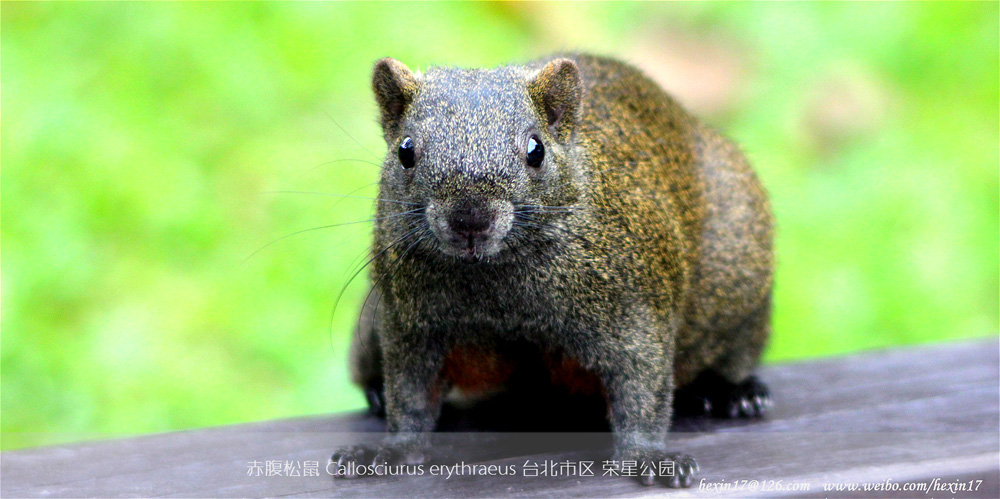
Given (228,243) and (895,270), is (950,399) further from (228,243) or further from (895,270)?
(228,243)

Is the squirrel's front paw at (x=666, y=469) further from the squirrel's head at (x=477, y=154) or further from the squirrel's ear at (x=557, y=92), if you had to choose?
the squirrel's ear at (x=557, y=92)

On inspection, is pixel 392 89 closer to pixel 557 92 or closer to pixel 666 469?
pixel 557 92

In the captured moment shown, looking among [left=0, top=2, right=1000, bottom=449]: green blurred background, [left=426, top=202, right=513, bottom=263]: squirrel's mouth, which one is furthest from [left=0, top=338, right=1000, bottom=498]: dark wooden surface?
[left=0, top=2, right=1000, bottom=449]: green blurred background

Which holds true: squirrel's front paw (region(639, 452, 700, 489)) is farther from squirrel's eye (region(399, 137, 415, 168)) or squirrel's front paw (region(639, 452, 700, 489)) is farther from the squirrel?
squirrel's eye (region(399, 137, 415, 168))

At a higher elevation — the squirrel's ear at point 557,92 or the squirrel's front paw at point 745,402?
the squirrel's ear at point 557,92

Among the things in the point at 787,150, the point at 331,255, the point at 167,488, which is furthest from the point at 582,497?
the point at 787,150

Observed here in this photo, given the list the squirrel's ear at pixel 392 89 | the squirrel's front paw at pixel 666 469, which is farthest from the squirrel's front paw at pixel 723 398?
the squirrel's ear at pixel 392 89

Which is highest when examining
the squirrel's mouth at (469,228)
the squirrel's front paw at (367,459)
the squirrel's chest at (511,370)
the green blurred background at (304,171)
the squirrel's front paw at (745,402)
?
the green blurred background at (304,171)

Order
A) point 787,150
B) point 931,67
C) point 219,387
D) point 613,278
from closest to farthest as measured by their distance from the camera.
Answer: point 613,278 → point 219,387 → point 787,150 → point 931,67

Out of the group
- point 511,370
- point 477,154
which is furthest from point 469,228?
point 511,370
